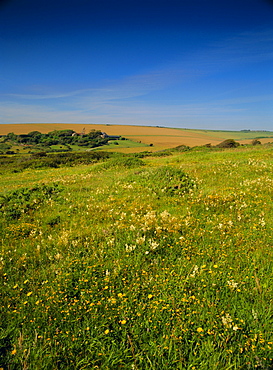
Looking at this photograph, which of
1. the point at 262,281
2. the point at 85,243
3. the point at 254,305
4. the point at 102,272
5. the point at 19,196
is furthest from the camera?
the point at 19,196

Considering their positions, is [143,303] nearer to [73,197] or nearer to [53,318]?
[53,318]

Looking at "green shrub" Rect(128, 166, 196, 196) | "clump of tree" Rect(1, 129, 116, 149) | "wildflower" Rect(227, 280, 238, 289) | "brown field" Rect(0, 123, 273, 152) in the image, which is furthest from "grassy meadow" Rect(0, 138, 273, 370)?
"clump of tree" Rect(1, 129, 116, 149)

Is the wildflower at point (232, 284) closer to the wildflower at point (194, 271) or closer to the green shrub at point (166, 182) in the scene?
the wildflower at point (194, 271)

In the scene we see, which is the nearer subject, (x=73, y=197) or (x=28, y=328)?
(x=28, y=328)

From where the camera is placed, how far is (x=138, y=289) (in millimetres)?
4074

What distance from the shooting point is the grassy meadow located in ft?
9.77

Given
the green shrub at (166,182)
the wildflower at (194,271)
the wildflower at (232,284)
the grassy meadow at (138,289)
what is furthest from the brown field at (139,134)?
the wildflower at (232,284)

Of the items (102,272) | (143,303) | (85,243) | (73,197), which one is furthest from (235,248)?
(73,197)

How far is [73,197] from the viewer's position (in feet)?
33.4

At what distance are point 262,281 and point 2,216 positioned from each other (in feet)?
28.3

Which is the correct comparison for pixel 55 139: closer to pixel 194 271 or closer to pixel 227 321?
pixel 194 271

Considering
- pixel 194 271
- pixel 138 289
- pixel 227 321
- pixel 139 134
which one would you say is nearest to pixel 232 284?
pixel 194 271

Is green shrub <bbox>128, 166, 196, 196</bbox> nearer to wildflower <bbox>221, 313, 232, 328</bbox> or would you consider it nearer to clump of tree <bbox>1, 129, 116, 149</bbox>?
wildflower <bbox>221, 313, 232, 328</bbox>

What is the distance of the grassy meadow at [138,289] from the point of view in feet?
9.77
